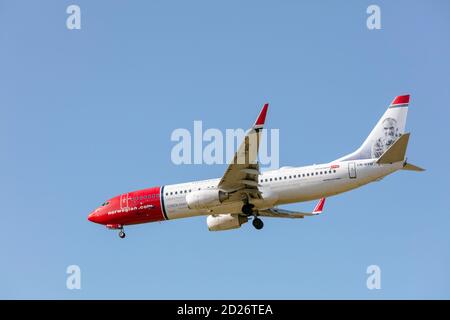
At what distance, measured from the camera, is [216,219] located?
55.0 m

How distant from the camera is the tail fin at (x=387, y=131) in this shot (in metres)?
50.3

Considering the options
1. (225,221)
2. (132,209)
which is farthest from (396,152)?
(132,209)

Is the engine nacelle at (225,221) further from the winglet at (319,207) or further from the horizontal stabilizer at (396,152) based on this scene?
the horizontal stabilizer at (396,152)

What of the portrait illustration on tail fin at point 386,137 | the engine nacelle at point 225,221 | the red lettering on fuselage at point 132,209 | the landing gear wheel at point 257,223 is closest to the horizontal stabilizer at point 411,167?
the portrait illustration on tail fin at point 386,137

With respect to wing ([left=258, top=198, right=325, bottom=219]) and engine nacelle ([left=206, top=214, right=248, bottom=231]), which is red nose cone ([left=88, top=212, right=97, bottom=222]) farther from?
wing ([left=258, top=198, right=325, bottom=219])

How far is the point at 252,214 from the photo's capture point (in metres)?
51.8

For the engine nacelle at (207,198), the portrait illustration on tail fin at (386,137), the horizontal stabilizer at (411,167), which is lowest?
the engine nacelle at (207,198)

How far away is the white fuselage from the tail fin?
114cm

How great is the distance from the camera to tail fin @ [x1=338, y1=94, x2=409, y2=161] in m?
50.3

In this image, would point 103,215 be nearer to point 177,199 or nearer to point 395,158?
point 177,199

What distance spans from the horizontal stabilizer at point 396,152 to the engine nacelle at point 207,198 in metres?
10.0
